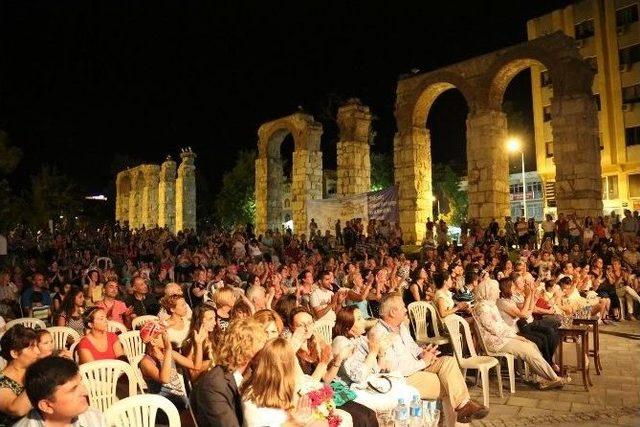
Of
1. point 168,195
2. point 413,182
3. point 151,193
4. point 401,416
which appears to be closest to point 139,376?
point 401,416

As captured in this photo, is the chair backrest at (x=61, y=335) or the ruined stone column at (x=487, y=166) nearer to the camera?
the chair backrest at (x=61, y=335)

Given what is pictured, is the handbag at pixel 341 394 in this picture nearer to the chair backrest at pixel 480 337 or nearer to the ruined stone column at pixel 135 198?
the chair backrest at pixel 480 337

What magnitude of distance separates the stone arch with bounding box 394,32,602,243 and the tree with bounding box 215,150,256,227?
28566 millimetres

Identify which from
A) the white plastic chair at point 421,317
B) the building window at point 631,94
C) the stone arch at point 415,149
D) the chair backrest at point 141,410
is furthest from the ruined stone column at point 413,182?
the building window at point 631,94

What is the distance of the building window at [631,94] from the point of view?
29.5m

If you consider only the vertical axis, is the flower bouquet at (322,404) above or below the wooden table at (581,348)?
above

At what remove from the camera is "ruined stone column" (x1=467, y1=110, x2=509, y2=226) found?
1623cm

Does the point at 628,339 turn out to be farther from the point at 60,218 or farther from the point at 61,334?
the point at 60,218

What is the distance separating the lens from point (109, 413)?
121 inches

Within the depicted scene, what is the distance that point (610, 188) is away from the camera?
29.8 m

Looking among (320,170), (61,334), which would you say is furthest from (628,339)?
(320,170)

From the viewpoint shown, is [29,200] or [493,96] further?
[29,200]

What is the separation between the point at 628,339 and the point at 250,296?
6.67 m

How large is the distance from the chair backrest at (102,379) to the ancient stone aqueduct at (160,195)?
22218 millimetres
